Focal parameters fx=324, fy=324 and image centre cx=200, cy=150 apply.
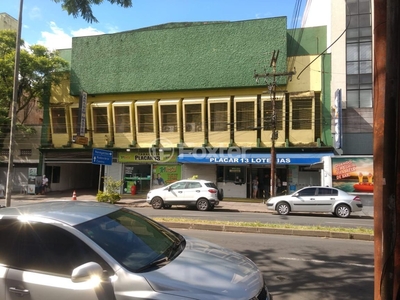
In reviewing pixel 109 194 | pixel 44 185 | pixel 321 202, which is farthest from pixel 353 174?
pixel 44 185

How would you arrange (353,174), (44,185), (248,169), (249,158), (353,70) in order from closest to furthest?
(353,174), (249,158), (353,70), (248,169), (44,185)

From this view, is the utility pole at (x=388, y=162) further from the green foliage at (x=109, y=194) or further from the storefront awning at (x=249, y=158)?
the storefront awning at (x=249, y=158)

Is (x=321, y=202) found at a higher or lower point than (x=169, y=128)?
lower

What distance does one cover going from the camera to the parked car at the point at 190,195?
56.0ft

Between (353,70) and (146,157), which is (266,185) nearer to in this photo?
(146,157)

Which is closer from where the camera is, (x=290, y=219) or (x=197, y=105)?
(x=290, y=219)

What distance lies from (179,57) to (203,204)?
13.6 meters

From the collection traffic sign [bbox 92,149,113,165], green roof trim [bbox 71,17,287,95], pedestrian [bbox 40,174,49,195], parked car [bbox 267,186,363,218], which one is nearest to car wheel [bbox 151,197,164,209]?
traffic sign [bbox 92,149,113,165]

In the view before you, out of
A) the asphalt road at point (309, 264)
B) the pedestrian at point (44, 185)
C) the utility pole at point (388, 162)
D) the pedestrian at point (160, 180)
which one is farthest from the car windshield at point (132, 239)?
the pedestrian at point (44, 185)

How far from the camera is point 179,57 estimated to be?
2589 centimetres

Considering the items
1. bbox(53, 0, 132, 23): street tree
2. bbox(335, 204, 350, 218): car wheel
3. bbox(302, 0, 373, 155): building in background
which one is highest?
bbox(302, 0, 373, 155): building in background

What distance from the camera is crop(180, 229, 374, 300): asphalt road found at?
188 inches

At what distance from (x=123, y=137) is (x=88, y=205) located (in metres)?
23.4

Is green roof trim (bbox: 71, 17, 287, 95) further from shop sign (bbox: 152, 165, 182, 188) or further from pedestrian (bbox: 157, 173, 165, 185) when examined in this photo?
pedestrian (bbox: 157, 173, 165, 185)
